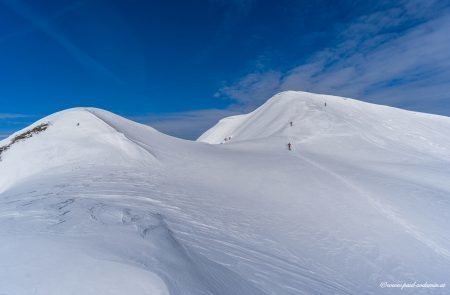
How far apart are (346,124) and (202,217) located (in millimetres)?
32954

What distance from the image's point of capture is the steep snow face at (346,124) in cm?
3181

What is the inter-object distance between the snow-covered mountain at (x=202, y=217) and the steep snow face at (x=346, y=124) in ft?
27.4

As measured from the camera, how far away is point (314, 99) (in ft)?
179

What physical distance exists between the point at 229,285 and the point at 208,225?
349cm

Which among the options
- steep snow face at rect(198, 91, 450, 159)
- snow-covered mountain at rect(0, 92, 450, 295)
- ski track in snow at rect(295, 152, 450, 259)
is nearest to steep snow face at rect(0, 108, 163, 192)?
snow-covered mountain at rect(0, 92, 450, 295)

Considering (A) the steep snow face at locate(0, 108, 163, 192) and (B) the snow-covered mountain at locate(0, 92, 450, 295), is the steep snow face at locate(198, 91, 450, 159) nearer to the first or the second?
(B) the snow-covered mountain at locate(0, 92, 450, 295)

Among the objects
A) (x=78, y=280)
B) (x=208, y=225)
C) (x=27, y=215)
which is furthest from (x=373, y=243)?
(x=27, y=215)

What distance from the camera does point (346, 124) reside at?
37.0 meters

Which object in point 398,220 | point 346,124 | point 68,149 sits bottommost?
point 398,220

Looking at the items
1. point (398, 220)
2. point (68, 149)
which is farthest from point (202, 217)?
point (68, 149)

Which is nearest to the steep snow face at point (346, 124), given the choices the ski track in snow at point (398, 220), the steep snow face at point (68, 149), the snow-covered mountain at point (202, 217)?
the snow-covered mountain at point (202, 217)

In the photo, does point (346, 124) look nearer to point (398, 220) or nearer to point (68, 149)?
point (398, 220)

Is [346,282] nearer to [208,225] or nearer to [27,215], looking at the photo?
[208,225]

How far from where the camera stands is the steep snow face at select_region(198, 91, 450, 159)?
3181 cm
